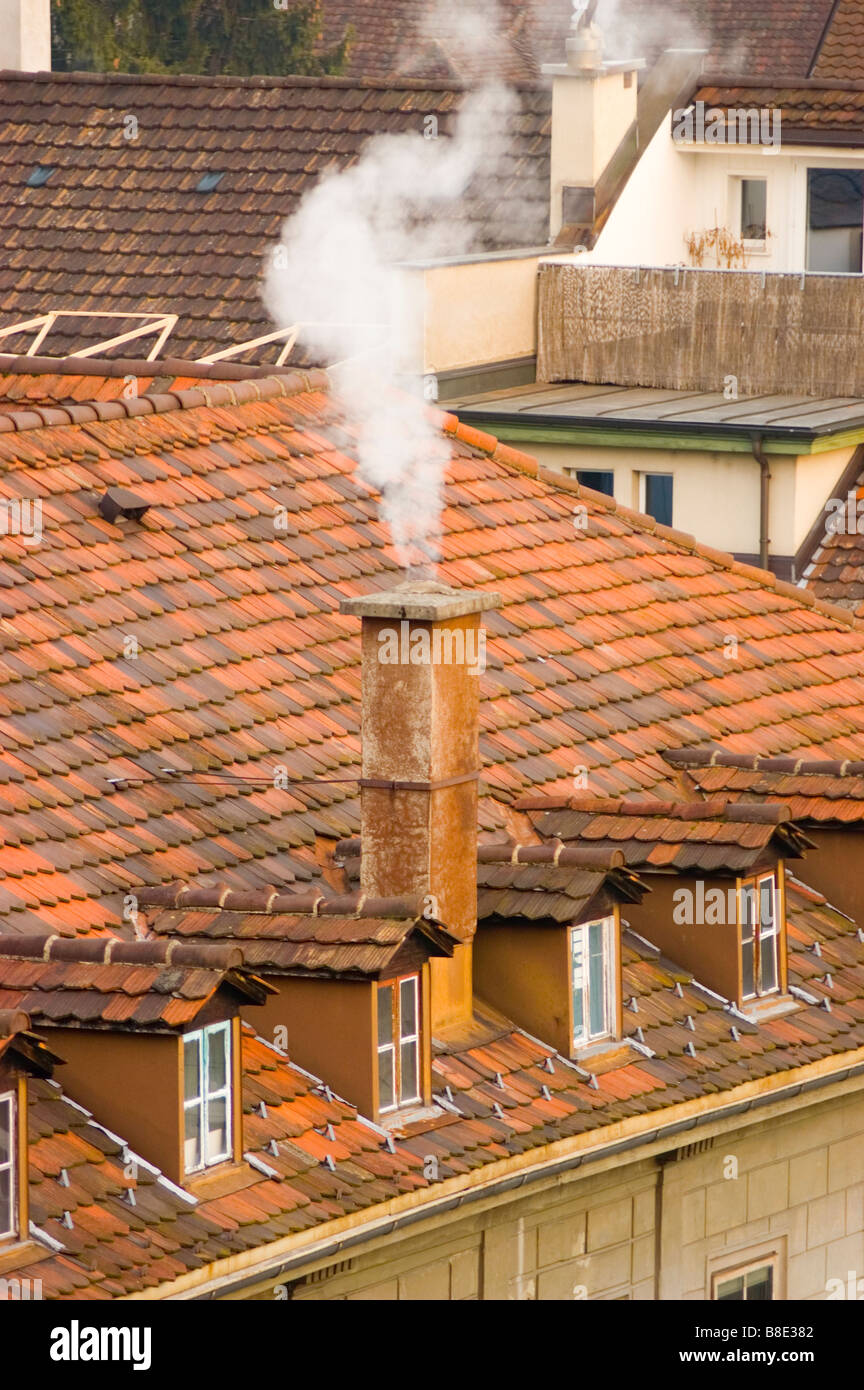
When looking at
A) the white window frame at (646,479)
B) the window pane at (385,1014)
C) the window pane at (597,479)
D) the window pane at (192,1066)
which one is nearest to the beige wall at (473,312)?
the window pane at (597,479)

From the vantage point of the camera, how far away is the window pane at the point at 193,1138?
45.0 feet

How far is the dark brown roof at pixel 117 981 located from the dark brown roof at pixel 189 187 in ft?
54.0

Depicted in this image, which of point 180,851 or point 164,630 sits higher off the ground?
point 164,630

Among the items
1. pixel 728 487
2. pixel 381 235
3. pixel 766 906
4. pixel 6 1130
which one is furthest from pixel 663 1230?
pixel 381 235

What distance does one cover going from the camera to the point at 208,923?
15.4m

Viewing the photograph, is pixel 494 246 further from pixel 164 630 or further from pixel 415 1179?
pixel 415 1179

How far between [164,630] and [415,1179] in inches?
183

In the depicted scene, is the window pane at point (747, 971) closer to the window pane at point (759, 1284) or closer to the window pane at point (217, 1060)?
the window pane at point (759, 1284)

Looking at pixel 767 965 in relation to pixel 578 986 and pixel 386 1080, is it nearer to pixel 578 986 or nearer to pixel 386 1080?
pixel 578 986

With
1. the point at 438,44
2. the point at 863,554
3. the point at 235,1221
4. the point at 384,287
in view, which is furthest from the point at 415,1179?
the point at 438,44

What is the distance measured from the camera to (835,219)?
37.6m

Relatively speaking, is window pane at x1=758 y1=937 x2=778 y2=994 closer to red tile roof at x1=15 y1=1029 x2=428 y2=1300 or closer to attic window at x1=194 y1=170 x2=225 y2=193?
red tile roof at x1=15 y1=1029 x2=428 y2=1300

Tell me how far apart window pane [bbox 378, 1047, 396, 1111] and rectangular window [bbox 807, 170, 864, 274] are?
23.1 m

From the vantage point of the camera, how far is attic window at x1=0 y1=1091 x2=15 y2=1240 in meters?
12.8
